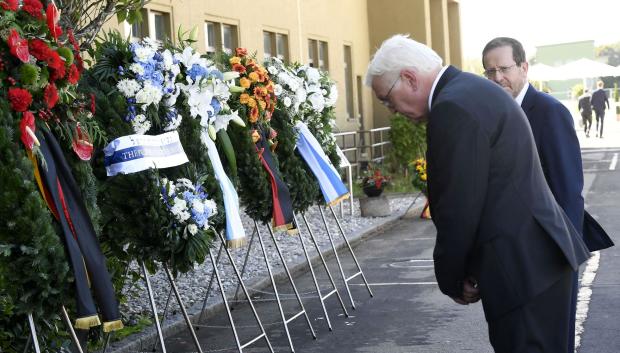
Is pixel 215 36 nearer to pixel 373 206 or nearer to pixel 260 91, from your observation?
pixel 373 206

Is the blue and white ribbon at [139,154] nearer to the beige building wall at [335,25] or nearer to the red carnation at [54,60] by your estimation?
the red carnation at [54,60]

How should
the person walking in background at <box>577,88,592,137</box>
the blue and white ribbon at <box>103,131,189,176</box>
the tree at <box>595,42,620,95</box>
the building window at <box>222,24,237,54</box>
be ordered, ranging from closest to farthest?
the blue and white ribbon at <box>103,131,189,176</box> < the building window at <box>222,24,237,54</box> < the person walking in background at <box>577,88,592,137</box> < the tree at <box>595,42,620,95</box>

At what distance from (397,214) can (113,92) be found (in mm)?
11348

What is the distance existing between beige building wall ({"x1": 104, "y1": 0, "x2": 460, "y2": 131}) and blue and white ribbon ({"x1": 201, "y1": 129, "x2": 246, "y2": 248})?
717 cm

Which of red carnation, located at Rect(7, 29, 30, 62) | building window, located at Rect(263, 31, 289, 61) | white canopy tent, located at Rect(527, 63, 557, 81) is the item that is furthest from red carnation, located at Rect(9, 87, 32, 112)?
white canopy tent, located at Rect(527, 63, 557, 81)

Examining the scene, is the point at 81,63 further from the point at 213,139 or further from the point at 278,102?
the point at 278,102

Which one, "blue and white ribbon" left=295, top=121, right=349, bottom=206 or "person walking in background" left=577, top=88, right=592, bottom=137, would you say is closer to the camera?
"blue and white ribbon" left=295, top=121, right=349, bottom=206

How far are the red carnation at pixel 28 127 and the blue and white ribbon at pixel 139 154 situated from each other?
4.05ft

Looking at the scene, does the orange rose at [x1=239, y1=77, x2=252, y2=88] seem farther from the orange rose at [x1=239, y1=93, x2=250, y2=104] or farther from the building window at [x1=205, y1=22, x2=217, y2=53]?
the building window at [x1=205, y1=22, x2=217, y2=53]

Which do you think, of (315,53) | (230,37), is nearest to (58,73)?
(230,37)

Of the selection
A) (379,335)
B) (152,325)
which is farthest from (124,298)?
(379,335)

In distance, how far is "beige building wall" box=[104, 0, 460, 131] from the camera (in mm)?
16719

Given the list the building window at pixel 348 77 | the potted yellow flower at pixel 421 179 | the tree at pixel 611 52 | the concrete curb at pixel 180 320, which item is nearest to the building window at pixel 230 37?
the potted yellow flower at pixel 421 179

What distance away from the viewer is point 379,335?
806cm
